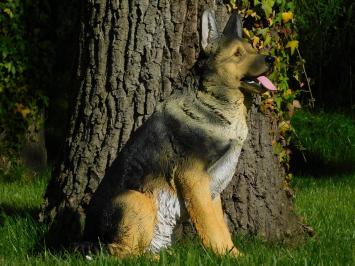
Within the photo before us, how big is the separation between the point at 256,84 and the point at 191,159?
1.84 ft

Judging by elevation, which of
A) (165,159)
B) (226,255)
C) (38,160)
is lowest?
(38,160)

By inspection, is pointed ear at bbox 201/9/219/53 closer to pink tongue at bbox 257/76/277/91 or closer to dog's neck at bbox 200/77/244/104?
dog's neck at bbox 200/77/244/104

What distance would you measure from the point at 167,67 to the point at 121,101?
400 millimetres

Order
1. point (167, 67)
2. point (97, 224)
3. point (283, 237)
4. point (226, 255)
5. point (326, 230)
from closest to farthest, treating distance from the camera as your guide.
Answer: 1. point (226, 255)
2. point (97, 224)
3. point (167, 67)
4. point (283, 237)
5. point (326, 230)

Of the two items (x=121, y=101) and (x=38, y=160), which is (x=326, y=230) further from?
(x=38, y=160)

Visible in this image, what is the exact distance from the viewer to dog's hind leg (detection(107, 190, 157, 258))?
187 inches

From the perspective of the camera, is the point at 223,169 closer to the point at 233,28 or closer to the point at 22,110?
the point at 233,28

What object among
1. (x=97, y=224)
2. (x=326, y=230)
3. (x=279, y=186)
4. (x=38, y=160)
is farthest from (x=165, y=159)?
(x=38, y=160)

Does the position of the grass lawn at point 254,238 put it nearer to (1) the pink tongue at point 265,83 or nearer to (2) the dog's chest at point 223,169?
(2) the dog's chest at point 223,169

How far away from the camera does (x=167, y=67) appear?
229 inches

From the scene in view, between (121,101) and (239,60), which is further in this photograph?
(121,101)

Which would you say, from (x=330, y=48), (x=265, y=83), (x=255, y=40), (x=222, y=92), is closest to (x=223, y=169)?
(x=222, y=92)

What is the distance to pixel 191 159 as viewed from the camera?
471 centimetres

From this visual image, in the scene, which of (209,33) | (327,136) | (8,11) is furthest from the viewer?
(327,136)
